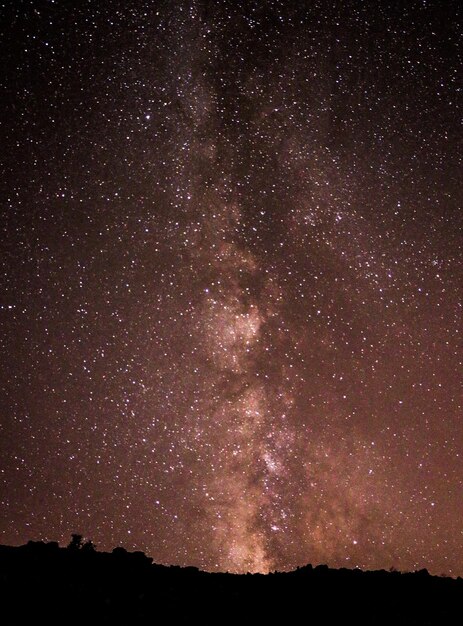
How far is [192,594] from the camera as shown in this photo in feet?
16.8

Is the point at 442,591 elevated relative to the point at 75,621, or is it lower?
elevated

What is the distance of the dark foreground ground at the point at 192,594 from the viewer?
4.44 metres

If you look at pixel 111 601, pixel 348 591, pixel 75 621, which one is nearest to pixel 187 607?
pixel 111 601

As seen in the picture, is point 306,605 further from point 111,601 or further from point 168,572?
point 111,601

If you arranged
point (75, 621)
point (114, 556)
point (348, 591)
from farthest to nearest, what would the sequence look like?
point (114, 556) → point (348, 591) → point (75, 621)

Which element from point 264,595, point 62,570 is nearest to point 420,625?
point 264,595

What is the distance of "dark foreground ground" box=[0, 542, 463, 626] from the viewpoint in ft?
14.6

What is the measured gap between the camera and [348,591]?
18.4ft

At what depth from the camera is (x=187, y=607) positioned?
4766 mm

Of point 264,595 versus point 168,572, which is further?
point 168,572

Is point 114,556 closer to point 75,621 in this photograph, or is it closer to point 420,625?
point 75,621

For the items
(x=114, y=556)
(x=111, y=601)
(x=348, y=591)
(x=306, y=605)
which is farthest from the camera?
(x=114, y=556)

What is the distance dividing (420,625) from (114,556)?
3340 mm

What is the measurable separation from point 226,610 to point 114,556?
5.96 feet
